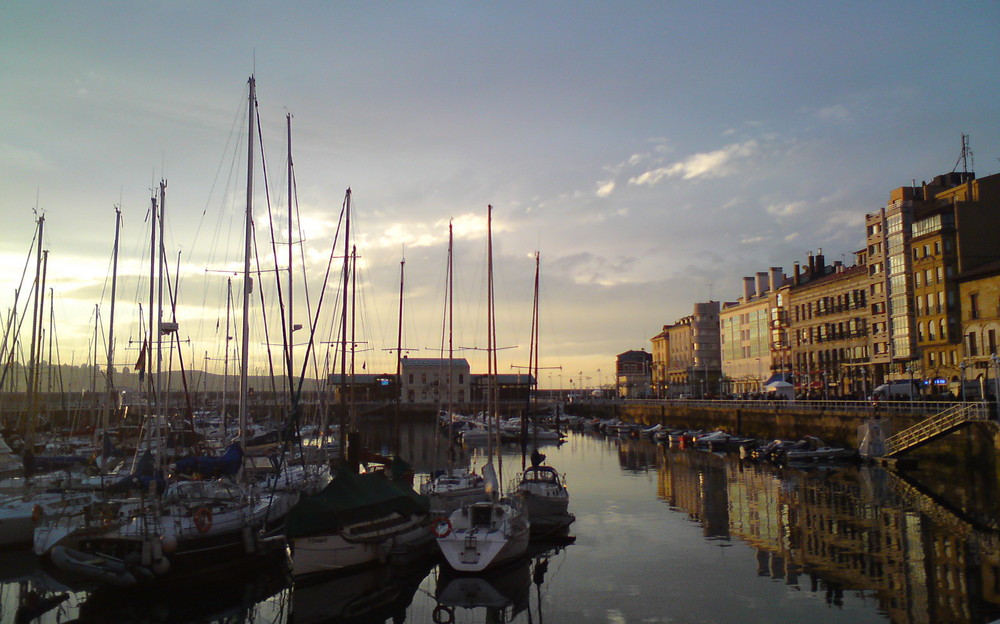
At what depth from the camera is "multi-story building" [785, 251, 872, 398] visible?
81.2m

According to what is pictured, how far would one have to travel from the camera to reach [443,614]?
21797 mm

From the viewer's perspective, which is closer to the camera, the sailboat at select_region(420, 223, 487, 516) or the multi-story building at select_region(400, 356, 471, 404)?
the sailboat at select_region(420, 223, 487, 516)

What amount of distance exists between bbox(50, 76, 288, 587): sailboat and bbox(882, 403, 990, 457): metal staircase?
4170cm

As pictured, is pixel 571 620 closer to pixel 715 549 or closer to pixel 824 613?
pixel 824 613

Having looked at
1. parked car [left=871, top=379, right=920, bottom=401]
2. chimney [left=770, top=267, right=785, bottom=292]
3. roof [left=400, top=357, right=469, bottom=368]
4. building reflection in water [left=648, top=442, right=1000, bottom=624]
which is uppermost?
chimney [left=770, top=267, right=785, bottom=292]

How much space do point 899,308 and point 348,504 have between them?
218ft

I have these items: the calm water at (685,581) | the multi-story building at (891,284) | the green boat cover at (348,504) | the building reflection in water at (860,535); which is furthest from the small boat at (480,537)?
the multi-story building at (891,284)

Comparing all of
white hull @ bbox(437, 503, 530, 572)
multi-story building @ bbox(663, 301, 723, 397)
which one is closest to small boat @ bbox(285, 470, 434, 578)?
white hull @ bbox(437, 503, 530, 572)

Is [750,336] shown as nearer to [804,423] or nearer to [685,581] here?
[804,423]

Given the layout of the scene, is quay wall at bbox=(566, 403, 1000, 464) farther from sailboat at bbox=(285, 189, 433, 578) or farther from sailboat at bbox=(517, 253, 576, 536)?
sailboat at bbox=(285, 189, 433, 578)

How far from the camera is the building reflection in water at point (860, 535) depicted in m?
21.8

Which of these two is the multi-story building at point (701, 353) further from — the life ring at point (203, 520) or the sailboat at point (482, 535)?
the life ring at point (203, 520)

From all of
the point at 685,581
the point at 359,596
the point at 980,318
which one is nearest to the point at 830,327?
the point at 980,318

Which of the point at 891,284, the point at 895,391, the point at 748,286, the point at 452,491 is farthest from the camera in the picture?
the point at 748,286
